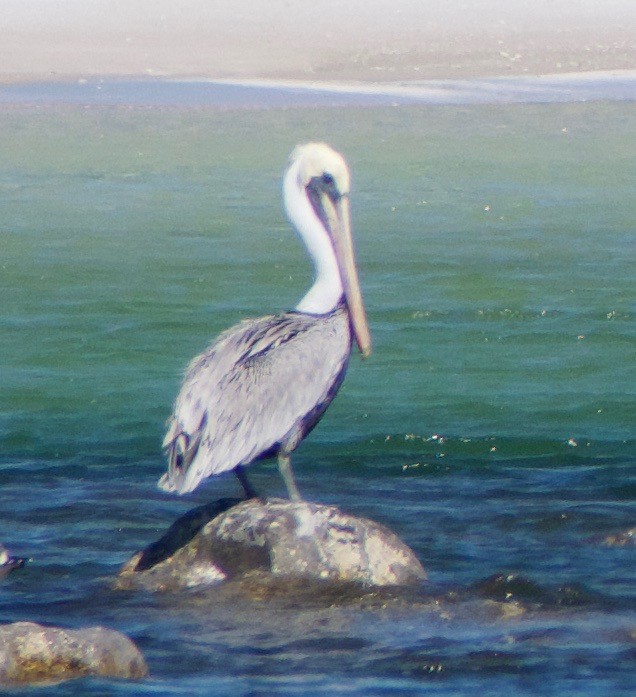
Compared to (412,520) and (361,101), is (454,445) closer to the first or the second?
(412,520)

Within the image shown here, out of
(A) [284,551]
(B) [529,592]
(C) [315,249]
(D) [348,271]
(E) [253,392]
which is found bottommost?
(B) [529,592]

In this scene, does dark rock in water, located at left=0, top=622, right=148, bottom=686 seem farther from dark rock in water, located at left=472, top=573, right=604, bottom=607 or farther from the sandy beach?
the sandy beach

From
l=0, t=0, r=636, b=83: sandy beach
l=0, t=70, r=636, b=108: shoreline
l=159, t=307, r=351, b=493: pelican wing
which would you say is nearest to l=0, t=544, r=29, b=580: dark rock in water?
l=159, t=307, r=351, b=493: pelican wing

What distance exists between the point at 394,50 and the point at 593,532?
22734mm

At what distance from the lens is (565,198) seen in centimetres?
1706

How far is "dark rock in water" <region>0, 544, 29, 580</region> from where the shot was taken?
21.0 feet

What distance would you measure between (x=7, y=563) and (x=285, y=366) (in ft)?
4.13

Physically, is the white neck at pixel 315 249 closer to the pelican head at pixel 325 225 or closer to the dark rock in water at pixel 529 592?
the pelican head at pixel 325 225

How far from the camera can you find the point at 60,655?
5.30 meters

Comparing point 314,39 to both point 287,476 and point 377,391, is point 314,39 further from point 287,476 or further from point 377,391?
point 287,476

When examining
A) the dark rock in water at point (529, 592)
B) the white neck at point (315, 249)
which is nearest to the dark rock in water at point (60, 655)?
the dark rock in water at point (529, 592)

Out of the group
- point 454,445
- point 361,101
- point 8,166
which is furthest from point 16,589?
point 361,101

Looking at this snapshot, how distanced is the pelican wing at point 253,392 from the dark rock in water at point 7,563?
0.65m

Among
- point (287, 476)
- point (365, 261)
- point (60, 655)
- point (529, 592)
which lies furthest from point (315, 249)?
point (365, 261)
